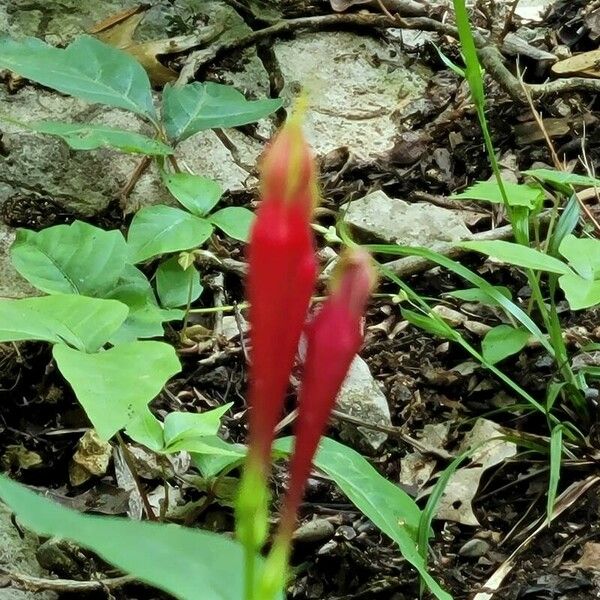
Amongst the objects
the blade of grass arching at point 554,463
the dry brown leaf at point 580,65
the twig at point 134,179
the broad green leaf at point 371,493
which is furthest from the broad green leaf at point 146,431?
the dry brown leaf at point 580,65

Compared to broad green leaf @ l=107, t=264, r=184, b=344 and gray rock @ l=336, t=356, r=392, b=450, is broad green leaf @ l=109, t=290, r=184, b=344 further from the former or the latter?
gray rock @ l=336, t=356, r=392, b=450

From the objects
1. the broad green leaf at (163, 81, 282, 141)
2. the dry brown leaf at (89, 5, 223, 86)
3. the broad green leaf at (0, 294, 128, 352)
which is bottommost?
the dry brown leaf at (89, 5, 223, 86)

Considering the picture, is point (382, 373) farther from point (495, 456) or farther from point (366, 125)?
point (366, 125)

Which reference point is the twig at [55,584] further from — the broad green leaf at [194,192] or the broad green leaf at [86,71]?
the broad green leaf at [86,71]

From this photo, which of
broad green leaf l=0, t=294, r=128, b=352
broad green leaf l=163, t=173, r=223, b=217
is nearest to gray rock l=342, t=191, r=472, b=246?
broad green leaf l=163, t=173, r=223, b=217

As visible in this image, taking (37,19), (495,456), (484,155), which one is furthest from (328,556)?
(37,19)
